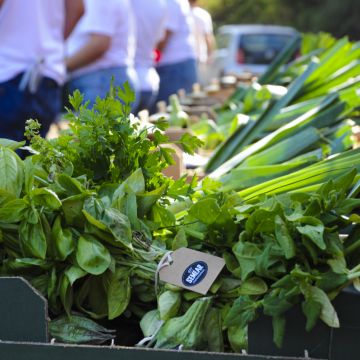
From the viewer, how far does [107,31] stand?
3822 millimetres

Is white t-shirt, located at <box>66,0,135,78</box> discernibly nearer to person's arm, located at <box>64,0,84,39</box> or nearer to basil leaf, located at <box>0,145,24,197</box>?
person's arm, located at <box>64,0,84,39</box>

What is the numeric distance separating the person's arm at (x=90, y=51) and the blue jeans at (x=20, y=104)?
0.50m

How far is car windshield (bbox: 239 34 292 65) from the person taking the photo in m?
13.8

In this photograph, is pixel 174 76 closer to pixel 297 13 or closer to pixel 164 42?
pixel 164 42

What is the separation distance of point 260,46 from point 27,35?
11080 mm

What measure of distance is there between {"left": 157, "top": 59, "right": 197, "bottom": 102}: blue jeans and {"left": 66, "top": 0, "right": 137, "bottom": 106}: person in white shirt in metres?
1.76

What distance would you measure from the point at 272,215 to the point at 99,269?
31 cm

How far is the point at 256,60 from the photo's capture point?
1381 cm

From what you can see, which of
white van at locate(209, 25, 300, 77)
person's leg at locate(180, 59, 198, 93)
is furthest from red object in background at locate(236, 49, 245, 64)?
person's leg at locate(180, 59, 198, 93)

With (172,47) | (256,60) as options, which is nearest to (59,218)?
(172,47)

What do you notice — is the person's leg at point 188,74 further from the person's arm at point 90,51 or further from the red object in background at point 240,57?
the red object in background at point 240,57

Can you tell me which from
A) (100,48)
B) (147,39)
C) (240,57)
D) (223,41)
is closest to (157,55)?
A: (147,39)

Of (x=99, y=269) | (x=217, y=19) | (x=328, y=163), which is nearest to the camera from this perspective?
(x=99, y=269)

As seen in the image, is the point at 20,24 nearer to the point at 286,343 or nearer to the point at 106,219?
the point at 106,219
